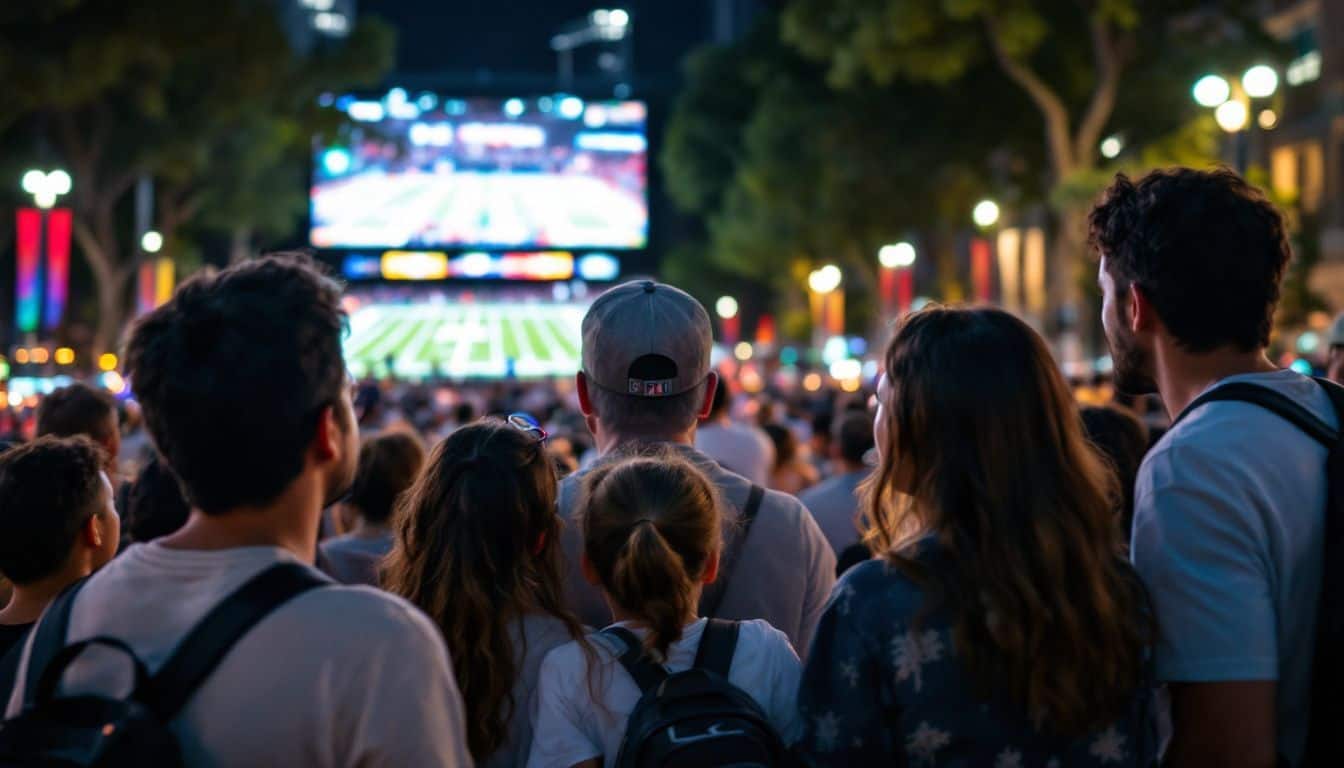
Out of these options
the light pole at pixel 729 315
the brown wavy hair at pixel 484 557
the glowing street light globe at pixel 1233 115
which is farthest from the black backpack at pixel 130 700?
the light pole at pixel 729 315

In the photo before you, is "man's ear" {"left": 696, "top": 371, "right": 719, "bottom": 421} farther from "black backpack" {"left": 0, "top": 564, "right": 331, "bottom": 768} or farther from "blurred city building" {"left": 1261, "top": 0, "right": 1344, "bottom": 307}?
"blurred city building" {"left": 1261, "top": 0, "right": 1344, "bottom": 307}

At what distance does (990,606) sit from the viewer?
3.01 meters

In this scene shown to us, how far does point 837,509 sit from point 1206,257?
14.3ft

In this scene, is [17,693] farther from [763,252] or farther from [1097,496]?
[763,252]

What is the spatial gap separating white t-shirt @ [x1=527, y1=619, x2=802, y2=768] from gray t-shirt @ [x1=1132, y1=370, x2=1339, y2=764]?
0.71 m

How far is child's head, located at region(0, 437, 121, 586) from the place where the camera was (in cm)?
448

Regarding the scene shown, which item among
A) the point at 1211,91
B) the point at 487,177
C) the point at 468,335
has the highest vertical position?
the point at 487,177

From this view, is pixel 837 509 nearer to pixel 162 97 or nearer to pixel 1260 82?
pixel 1260 82

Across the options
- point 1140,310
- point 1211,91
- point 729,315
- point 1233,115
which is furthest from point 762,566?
point 729,315

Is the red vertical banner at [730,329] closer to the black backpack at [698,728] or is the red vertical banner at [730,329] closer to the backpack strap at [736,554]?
the backpack strap at [736,554]

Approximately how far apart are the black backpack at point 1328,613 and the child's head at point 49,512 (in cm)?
269

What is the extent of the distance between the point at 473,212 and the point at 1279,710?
49956mm

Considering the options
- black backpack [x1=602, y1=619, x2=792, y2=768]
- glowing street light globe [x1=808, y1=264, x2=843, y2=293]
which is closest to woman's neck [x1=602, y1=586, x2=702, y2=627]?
black backpack [x1=602, y1=619, x2=792, y2=768]

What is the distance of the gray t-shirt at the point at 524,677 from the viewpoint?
385cm
